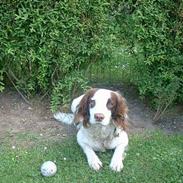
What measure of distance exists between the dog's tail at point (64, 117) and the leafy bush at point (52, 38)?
0.22 meters

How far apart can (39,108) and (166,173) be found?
2244 millimetres

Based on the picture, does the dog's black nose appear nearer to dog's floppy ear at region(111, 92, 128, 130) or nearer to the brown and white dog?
the brown and white dog

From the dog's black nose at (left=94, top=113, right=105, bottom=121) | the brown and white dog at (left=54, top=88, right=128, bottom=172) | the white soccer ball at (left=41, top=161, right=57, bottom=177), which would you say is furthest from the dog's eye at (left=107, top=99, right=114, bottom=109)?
the white soccer ball at (left=41, top=161, right=57, bottom=177)

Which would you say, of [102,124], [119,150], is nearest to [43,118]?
[119,150]

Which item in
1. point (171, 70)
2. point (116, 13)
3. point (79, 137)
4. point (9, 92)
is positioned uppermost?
point (116, 13)

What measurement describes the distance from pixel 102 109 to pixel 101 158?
0.68 metres

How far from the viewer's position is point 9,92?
6930 mm

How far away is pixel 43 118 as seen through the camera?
6301 millimetres

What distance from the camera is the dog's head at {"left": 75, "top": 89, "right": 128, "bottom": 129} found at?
4.89 m

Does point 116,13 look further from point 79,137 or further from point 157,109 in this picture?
point 79,137

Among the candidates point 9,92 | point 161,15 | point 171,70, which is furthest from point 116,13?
point 9,92

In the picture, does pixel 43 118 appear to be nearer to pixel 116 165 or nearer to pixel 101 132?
pixel 101 132

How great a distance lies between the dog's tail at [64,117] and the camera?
20.2 feet

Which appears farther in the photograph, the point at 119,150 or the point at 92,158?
the point at 119,150
